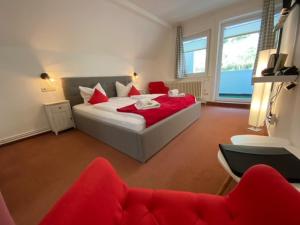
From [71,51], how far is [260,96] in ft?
13.5

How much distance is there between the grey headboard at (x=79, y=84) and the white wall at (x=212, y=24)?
2840 mm

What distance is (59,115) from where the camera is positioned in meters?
2.98

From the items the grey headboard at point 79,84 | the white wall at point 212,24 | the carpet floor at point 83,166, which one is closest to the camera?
the carpet floor at point 83,166

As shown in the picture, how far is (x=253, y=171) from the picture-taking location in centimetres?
A: 68

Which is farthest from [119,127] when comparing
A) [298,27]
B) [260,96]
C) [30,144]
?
[260,96]

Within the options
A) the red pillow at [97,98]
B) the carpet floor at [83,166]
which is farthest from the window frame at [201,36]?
the red pillow at [97,98]

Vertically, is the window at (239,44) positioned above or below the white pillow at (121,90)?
above

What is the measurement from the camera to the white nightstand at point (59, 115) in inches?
114

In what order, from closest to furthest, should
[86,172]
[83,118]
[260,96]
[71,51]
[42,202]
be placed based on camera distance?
[86,172]
[42,202]
[260,96]
[83,118]
[71,51]

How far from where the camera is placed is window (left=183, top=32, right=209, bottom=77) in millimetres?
4516

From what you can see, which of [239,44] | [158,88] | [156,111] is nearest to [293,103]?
[156,111]

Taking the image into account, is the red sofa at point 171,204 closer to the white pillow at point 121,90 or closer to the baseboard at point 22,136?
the baseboard at point 22,136

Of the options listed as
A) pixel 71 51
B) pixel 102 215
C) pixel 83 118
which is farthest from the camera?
pixel 71 51

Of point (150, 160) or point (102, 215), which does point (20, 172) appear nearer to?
point (150, 160)
